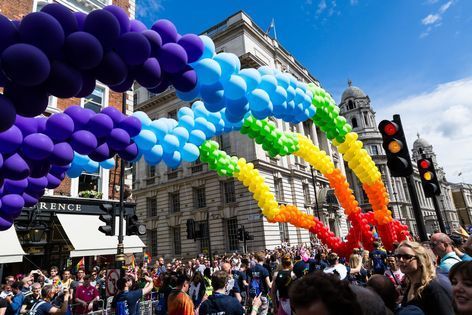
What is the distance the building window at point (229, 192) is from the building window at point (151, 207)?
938 centimetres

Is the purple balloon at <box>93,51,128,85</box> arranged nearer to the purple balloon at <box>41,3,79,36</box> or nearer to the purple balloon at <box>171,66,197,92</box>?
the purple balloon at <box>41,3,79,36</box>

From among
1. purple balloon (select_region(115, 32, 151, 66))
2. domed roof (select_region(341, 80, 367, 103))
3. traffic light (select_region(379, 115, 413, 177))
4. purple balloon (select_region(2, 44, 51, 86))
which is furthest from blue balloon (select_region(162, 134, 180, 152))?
Result: domed roof (select_region(341, 80, 367, 103))

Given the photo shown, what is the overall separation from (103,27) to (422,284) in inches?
176

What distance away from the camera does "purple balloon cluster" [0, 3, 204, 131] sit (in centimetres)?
302

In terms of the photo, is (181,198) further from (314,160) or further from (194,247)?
(314,160)

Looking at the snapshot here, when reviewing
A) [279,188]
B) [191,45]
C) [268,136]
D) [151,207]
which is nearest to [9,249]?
[268,136]

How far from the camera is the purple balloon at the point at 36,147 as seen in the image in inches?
196

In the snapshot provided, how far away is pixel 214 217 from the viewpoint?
88.2 ft

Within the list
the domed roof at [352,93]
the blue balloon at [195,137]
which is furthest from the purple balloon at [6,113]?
the domed roof at [352,93]

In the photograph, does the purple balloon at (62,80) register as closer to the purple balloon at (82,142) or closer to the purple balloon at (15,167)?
the purple balloon at (15,167)

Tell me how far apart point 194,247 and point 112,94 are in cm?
1610

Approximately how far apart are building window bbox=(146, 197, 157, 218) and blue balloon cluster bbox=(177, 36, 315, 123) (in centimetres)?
2768

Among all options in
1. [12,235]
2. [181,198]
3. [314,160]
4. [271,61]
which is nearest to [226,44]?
[271,61]

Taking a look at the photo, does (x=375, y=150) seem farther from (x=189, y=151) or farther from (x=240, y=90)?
(x=240, y=90)
